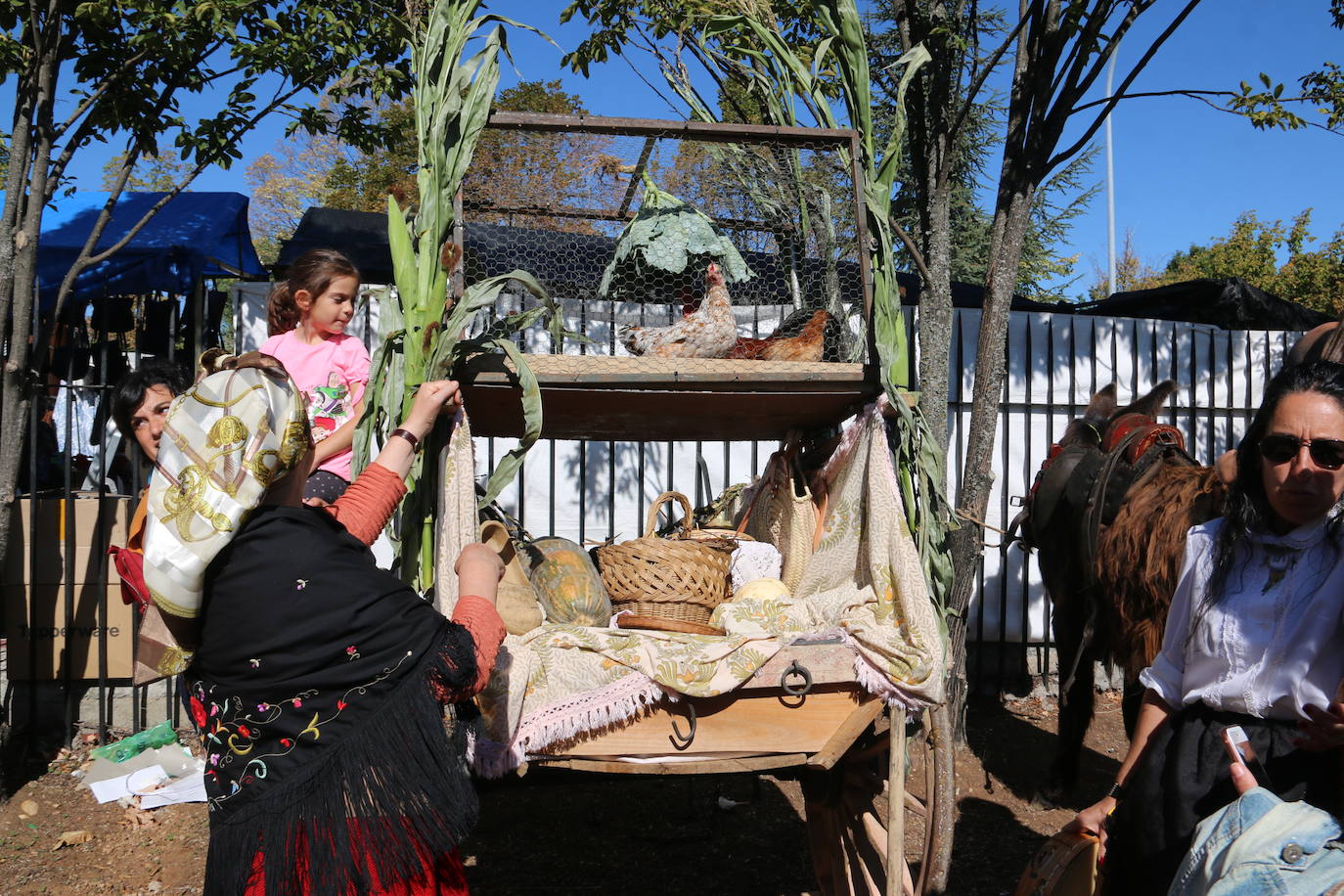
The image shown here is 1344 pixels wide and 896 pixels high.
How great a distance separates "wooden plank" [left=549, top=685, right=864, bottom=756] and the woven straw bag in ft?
2.11

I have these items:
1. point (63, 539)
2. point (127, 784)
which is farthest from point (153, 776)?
point (63, 539)

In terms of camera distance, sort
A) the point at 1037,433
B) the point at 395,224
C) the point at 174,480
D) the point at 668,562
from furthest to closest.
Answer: the point at 1037,433 → the point at 668,562 → the point at 395,224 → the point at 174,480

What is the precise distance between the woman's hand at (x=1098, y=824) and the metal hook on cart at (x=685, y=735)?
0.87m

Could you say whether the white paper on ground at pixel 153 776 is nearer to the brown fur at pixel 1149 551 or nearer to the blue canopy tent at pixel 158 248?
the blue canopy tent at pixel 158 248

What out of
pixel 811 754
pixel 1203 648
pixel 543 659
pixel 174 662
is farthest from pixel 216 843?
pixel 1203 648

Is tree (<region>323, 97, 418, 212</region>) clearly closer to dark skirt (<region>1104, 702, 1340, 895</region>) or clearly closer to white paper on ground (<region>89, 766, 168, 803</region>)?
white paper on ground (<region>89, 766, 168, 803</region>)

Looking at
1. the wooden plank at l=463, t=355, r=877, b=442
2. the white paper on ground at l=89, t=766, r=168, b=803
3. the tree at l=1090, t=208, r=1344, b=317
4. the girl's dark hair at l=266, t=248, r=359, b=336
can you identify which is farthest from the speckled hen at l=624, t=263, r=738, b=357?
the tree at l=1090, t=208, r=1344, b=317

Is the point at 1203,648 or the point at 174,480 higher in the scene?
the point at 174,480

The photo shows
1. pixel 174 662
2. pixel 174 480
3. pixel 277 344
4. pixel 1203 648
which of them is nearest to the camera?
pixel 174 480

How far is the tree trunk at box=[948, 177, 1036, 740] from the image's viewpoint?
4.68 m

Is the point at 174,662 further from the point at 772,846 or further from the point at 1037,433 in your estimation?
the point at 1037,433

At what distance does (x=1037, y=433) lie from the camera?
6082 mm

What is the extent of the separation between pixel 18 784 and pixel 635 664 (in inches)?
149

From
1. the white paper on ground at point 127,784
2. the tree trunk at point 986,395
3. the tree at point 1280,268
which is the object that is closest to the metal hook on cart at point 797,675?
the tree trunk at point 986,395
